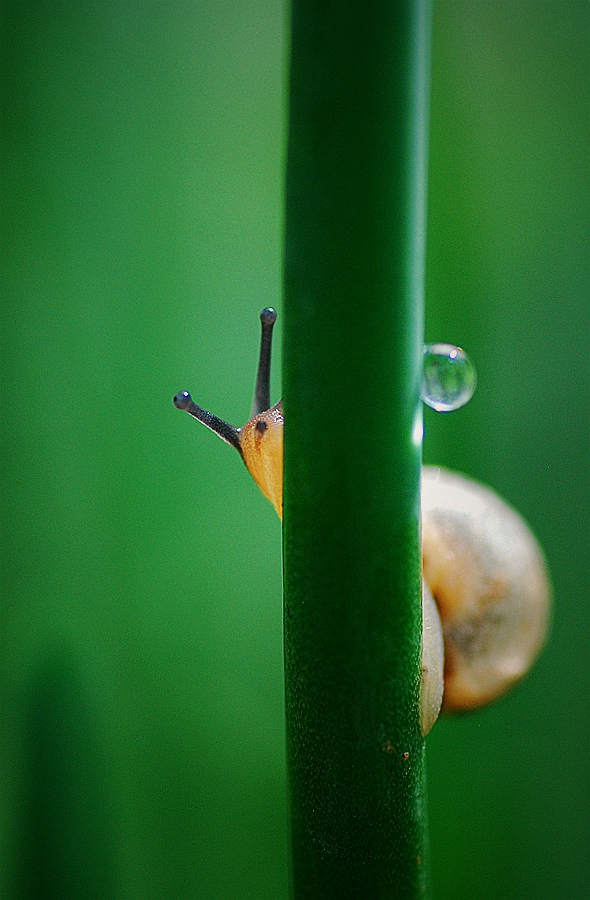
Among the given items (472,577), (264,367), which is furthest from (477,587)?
(264,367)

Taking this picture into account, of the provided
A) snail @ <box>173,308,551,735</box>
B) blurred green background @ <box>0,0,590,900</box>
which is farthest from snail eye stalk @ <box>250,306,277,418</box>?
blurred green background @ <box>0,0,590,900</box>

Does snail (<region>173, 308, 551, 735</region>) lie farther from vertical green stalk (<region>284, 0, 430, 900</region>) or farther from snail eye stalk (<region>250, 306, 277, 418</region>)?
vertical green stalk (<region>284, 0, 430, 900</region>)

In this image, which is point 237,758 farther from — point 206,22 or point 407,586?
point 206,22

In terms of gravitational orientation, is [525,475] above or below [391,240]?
below

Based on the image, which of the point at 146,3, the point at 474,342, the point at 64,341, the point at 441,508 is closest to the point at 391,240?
the point at 441,508

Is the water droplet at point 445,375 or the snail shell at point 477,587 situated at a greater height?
the water droplet at point 445,375

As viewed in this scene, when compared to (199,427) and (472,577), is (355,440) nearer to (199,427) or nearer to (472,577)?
(472,577)

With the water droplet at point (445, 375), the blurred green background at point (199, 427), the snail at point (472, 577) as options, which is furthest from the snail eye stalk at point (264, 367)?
the blurred green background at point (199, 427)

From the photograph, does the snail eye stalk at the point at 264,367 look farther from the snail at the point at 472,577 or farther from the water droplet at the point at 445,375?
the water droplet at the point at 445,375
